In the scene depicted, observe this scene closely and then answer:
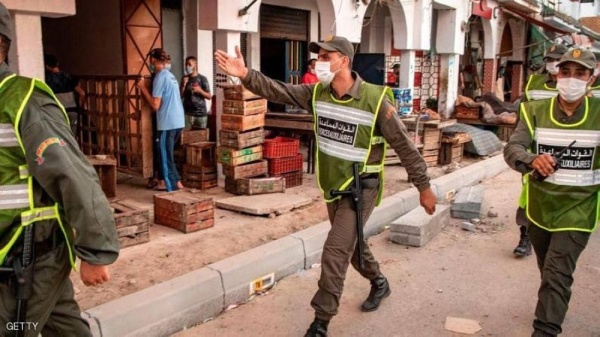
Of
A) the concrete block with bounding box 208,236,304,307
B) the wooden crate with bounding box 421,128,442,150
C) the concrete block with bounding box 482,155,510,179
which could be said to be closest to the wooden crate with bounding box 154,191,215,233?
the concrete block with bounding box 208,236,304,307

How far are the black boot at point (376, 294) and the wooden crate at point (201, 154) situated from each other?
3838 mm

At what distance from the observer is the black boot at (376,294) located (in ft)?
14.2

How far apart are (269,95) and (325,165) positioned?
2.03 feet

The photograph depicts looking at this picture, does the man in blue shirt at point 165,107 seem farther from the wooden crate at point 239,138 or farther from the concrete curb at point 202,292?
the concrete curb at point 202,292

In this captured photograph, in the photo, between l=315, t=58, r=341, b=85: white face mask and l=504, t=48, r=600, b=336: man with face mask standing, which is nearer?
l=504, t=48, r=600, b=336: man with face mask standing

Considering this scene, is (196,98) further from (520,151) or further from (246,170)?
(520,151)

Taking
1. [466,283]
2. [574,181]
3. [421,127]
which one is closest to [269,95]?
[574,181]

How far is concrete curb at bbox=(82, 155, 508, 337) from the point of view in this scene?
368 cm

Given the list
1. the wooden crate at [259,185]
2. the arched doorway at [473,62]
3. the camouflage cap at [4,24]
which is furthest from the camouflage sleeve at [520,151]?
the arched doorway at [473,62]

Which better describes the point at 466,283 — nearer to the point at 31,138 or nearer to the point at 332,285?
the point at 332,285

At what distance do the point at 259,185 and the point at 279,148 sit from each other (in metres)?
0.78

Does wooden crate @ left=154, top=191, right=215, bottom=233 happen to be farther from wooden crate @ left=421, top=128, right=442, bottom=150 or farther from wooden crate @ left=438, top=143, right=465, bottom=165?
wooden crate @ left=438, top=143, right=465, bottom=165

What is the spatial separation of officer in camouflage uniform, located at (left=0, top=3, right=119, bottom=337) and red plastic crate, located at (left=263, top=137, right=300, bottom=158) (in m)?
5.48

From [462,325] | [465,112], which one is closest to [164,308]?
[462,325]
